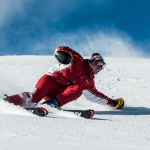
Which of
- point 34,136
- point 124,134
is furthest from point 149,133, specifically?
point 34,136

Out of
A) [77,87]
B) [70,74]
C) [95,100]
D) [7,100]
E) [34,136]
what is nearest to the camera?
[34,136]

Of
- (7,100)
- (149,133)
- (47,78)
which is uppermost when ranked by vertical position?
(47,78)

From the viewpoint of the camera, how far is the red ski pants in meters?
2.66

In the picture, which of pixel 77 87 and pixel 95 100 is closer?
pixel 77 87

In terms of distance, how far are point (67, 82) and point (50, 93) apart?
28cm

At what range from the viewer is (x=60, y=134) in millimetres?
1684

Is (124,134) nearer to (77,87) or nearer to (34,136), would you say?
(34,136)

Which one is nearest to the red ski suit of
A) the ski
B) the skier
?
the skier

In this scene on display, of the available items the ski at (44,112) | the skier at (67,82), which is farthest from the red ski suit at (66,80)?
the ski at (44,112)

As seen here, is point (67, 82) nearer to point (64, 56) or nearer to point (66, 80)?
point (66, 80)

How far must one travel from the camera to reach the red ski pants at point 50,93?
8.74 feet

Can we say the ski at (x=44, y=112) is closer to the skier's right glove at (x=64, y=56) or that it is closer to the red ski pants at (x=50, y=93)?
the red ski pants at (x=50, y=93)

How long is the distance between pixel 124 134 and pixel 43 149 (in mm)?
735

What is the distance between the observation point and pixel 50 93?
301cm
